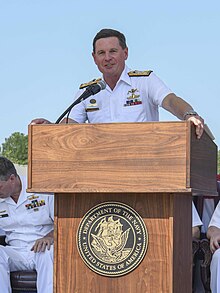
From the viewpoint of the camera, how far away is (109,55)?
421 cm

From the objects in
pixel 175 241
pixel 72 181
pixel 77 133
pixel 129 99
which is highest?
pixel 129 99

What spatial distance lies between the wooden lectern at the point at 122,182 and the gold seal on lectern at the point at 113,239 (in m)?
0.03

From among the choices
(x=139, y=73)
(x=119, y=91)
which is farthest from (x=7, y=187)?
(x=139, y=73)

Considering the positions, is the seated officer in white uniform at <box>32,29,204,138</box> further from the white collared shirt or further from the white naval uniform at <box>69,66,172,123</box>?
the white collared shirt

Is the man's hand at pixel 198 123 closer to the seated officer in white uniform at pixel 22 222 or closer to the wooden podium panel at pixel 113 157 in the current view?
the wooden podium panel at pixel 113 157

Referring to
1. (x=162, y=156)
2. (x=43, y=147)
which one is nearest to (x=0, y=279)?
(x=43, y=147)

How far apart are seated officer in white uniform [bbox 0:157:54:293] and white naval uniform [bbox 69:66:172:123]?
3.98 feet

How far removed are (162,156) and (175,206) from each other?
292mm

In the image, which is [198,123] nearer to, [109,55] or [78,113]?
[109,55]

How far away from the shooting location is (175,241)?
11.1 ft

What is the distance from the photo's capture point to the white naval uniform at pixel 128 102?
4.28 metres

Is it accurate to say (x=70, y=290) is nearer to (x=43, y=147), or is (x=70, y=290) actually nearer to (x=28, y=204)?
(x=43, y=147)

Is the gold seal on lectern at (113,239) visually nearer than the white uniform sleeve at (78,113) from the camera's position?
Yes

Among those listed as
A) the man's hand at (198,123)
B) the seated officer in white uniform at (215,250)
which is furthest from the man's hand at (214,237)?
the man's hand at (198,123)
